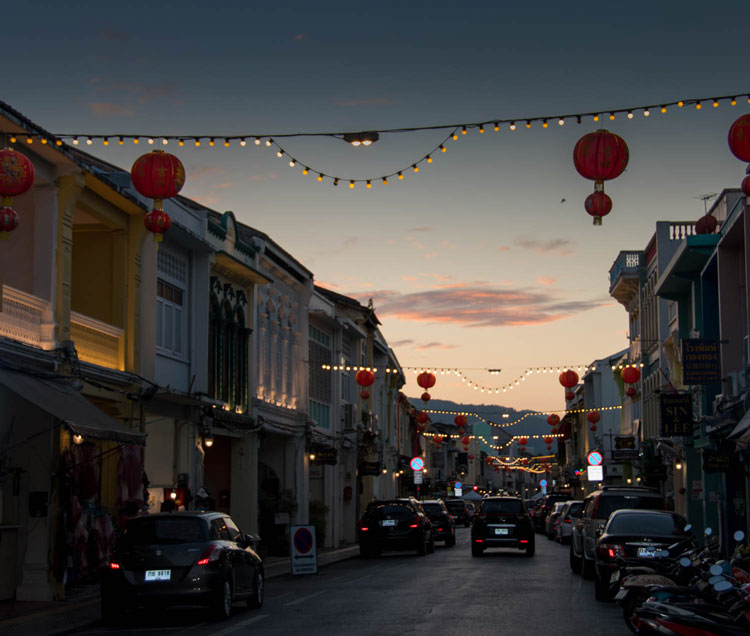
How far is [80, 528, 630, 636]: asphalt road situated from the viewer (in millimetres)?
15203

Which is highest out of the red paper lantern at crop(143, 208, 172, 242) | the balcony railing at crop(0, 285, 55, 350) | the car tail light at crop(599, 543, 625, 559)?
the red paper lantern at crop(143, 208, 172, 242)

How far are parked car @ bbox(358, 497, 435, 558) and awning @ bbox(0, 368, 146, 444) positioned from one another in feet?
50.4

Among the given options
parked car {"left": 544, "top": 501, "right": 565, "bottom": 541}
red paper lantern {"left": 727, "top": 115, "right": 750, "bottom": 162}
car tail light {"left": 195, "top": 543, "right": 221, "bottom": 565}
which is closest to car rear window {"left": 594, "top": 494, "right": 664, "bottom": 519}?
car tail light {"left": 195, "top": 543, "right": 221, "bottom": 565}

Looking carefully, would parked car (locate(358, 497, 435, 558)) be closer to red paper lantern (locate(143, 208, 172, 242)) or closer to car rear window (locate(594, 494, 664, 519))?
car rear window (locate(594, 494, 664, 519))

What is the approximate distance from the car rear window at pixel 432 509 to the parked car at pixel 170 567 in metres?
26.7

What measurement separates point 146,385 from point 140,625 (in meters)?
9.89

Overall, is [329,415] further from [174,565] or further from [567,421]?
[567,421]

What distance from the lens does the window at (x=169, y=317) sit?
28.1 metres

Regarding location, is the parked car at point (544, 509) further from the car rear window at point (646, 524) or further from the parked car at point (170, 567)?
the parked car at point (170, 567)

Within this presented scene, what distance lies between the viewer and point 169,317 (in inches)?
1141

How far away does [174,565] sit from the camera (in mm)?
16438

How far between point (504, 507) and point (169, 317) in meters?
12.3

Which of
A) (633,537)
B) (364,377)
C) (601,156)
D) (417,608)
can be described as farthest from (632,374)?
(601,156)

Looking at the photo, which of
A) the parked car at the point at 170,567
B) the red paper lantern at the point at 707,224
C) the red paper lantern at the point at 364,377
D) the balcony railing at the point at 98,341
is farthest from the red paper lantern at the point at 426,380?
the parked car at the point at 170,567
